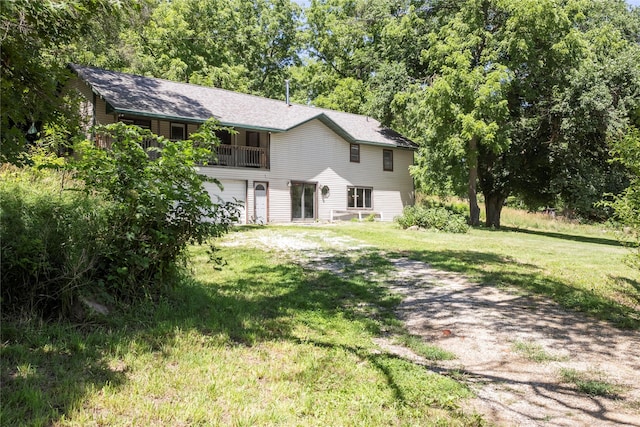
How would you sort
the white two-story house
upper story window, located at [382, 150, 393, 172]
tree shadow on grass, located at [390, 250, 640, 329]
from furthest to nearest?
upper story window, located at [382, 150, 393, 172] < the white two-story house < tree shadow on grass, located at [390, 250, 640, 329]

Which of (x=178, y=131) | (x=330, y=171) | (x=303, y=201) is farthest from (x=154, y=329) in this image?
(x=330, y=171)

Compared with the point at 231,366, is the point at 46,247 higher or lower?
higher

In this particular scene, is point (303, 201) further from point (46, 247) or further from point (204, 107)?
point (46, 247)

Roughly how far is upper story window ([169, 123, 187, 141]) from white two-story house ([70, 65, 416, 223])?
0.16 feet

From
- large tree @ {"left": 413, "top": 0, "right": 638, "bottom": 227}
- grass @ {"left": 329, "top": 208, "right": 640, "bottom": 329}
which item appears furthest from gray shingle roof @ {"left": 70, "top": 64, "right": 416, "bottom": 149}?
grass @ {"left": 329, "top": 208, "right": 640, "bottom": 329}

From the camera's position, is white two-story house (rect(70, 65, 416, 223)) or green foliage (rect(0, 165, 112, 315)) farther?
white two-story house (rect(70, 65, 416, 223))

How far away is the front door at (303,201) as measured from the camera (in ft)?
73.3

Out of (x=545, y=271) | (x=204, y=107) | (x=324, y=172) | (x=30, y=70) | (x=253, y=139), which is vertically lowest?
(x=545, y=271)

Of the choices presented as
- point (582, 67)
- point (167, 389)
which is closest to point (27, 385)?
point (167, 389)

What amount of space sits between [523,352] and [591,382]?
27.9 inches

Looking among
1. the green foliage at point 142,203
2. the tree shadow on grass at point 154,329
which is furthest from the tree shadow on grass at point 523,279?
the green foliage at point 142,203

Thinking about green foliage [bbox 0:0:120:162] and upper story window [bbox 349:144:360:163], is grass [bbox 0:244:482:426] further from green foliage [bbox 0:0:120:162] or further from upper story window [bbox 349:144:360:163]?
upper story window [bbox 349:144:360:163]

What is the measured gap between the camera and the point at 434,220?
58.0ft

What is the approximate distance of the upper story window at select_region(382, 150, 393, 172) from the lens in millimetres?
26047
